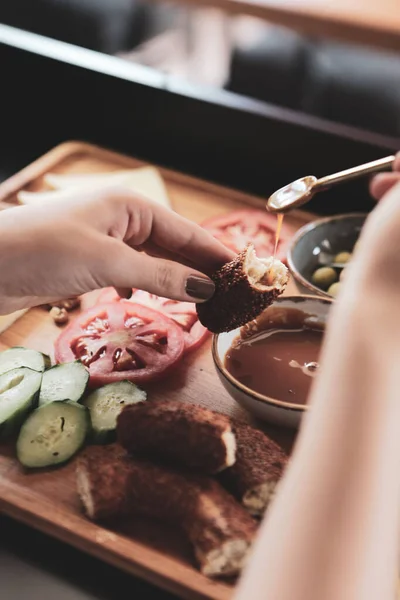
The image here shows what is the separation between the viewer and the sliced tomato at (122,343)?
1.47m

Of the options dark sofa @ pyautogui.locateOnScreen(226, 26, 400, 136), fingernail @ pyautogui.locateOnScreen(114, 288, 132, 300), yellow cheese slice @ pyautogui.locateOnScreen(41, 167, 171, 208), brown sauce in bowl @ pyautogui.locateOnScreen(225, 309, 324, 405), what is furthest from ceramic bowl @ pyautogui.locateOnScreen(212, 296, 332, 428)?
dark sofa @ pyautogui.locateOnScreen(226, 26, 400, 136)

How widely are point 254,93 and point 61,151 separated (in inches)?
23.8

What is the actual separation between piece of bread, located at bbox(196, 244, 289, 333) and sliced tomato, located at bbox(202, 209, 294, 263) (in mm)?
434

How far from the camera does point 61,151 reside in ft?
7.20

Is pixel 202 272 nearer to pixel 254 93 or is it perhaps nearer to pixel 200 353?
pixel 200 353

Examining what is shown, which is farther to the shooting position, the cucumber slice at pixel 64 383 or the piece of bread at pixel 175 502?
the cucumber slice at pixel 64 383

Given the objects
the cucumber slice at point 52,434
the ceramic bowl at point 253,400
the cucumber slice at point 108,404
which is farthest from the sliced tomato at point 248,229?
the cucumber slice at point 52,434

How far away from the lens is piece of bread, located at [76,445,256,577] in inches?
42.1

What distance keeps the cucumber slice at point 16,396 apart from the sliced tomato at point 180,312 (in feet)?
1.04

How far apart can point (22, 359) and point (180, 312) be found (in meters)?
0.37

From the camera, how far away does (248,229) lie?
1896 millimetres

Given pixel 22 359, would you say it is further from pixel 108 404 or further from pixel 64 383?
pixel 108 404

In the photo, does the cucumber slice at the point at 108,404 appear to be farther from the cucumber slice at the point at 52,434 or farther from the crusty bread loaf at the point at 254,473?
the crusty bread loaf at the point at 254,473

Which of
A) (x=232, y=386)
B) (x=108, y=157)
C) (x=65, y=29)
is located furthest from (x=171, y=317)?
(x=65, y=29)
